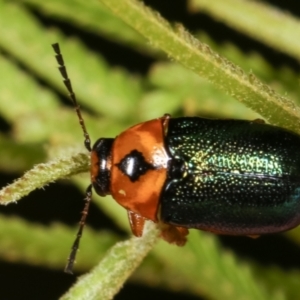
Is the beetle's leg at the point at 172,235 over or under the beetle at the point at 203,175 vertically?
under

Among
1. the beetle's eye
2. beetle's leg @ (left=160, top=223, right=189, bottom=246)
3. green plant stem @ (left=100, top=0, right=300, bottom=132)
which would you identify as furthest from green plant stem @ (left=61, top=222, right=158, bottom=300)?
green plant stem @ (left=100, top=0, right=300, bottom=132)

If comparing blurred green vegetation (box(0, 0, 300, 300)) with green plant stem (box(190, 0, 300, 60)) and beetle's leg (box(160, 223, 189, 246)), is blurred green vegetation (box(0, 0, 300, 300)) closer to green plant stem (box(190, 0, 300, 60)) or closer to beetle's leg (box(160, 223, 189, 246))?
green plant stem (box(190, 0, 300, 60))

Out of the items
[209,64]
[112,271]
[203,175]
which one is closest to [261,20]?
[203,175]

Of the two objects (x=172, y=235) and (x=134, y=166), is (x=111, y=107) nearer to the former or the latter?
(x=134, y=166)

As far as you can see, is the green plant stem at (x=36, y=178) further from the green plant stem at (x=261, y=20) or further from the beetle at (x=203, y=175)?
the green plant stem at (x=261, y=20)

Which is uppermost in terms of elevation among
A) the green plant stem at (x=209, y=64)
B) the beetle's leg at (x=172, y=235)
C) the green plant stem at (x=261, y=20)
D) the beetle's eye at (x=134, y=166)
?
the green plant stem at (x=209, y=64)

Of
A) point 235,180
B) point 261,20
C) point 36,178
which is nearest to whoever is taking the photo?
point 36,178

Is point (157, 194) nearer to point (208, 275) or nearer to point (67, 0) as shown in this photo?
point (208, 275)

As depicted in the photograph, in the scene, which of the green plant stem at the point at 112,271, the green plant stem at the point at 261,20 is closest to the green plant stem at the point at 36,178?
the green plant stem at the point at 112,271

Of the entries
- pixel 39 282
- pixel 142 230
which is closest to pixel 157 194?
pixel 142 230
